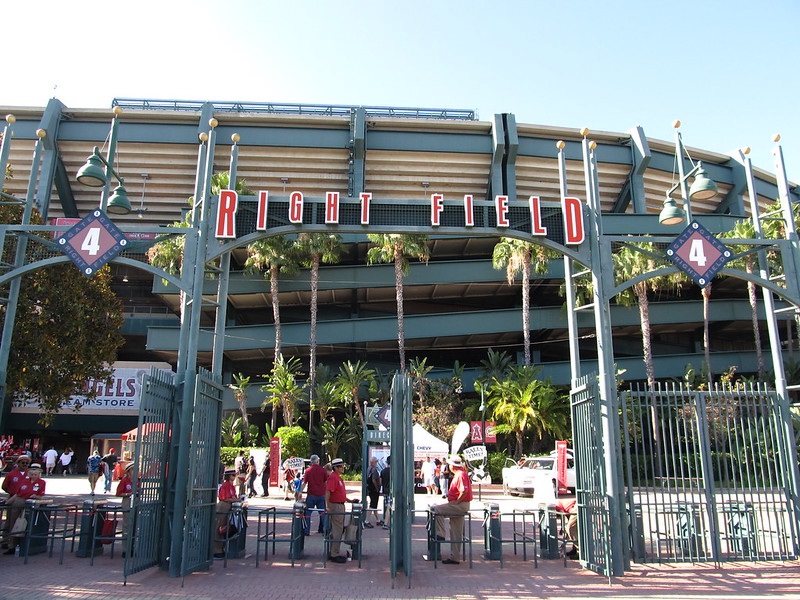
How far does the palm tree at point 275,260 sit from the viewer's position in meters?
34.0

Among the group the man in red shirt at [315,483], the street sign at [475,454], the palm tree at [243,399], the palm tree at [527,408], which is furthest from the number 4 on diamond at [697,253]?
the palm tree at [243,399]

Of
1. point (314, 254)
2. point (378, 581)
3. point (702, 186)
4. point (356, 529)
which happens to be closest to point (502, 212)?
point (702, 186)

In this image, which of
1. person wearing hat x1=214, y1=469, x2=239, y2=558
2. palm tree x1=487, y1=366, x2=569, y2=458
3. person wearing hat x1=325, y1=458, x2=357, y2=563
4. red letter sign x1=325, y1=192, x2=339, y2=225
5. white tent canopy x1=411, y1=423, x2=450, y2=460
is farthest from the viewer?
palm tree x1=487, y1=366, x2=569, y2=458

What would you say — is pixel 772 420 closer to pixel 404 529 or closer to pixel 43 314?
pixel 404 529

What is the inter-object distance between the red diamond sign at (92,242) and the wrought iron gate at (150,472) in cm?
226

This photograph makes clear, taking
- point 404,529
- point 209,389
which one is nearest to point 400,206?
point 209,389

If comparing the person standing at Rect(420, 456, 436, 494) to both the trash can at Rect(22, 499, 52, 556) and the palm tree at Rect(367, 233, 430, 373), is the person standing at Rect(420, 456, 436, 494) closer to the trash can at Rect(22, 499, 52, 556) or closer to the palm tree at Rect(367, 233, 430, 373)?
the palm tree at Rect(367, 233, 430, 373)

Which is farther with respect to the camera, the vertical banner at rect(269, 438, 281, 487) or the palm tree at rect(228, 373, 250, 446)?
the palm tree at rect(228, 373, 250, 446)

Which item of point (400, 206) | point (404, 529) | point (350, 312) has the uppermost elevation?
point (350, 312)

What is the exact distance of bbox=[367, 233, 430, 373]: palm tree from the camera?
34.6m

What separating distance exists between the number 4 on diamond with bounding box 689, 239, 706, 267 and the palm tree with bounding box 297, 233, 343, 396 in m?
23.8

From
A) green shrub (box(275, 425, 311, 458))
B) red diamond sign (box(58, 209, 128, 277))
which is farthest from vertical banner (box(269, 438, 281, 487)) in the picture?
red diamond sign (box(58, 209, 128, 277))

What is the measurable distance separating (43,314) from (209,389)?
8.62 metres

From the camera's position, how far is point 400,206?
11.6 m
